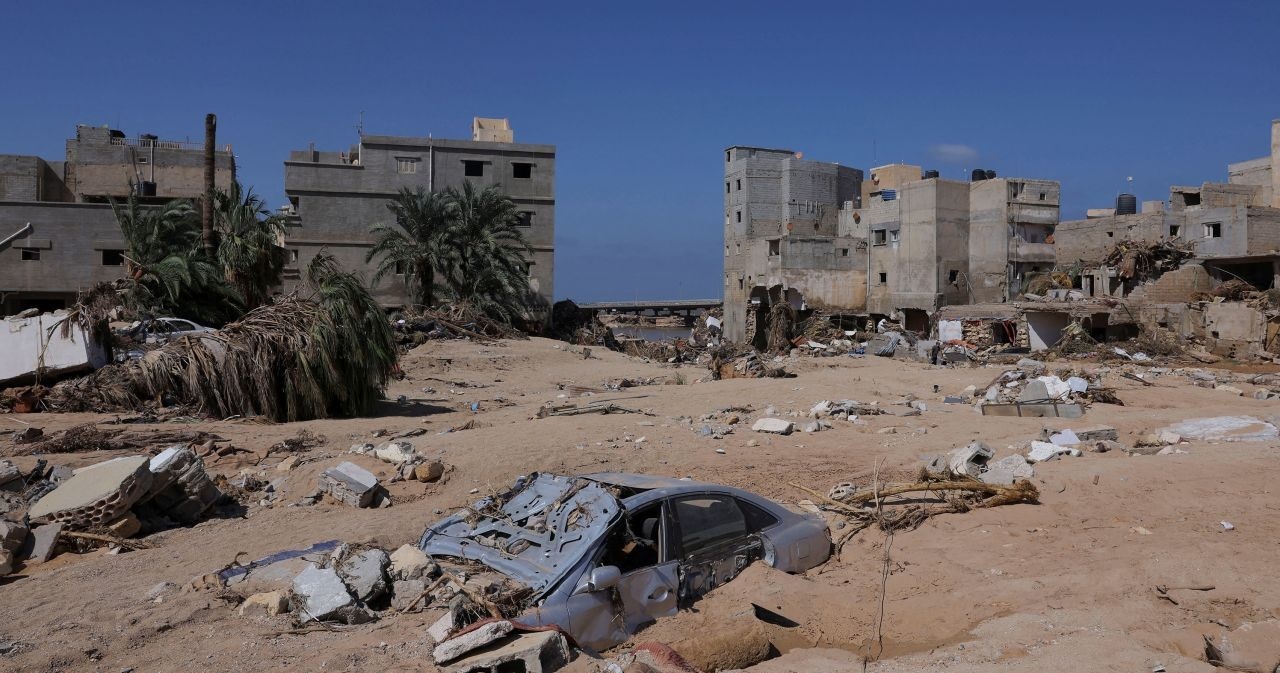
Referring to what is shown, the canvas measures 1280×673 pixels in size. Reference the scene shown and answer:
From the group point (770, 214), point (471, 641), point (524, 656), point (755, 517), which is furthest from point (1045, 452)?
point (770, 214)

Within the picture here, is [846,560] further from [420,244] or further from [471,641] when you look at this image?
[420,244]

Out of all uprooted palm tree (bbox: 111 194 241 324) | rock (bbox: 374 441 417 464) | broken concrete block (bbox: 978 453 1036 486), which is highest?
uprooted palm tree (bbox: 111 194 241 324)

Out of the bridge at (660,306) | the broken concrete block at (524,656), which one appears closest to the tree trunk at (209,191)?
the broken concrete block at (524,656)

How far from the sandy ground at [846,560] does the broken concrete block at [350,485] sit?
179 millimetres

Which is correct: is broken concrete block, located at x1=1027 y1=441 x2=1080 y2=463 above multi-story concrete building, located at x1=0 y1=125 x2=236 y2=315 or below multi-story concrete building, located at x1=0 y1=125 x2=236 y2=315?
below

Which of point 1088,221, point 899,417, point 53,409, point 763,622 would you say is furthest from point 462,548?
point 1088,221

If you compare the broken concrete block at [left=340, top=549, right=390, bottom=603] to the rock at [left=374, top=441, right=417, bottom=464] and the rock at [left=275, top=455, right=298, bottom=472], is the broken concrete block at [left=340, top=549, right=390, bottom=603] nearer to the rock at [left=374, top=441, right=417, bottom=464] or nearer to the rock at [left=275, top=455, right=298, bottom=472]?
the rock at [left=374, top=441, right=417, bottom=464]

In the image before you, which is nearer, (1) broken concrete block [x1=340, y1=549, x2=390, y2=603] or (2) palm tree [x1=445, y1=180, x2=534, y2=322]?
(1) broken concrete block [x1=340, y1=549, x2=390, y2=603]

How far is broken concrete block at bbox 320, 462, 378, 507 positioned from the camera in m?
8.81

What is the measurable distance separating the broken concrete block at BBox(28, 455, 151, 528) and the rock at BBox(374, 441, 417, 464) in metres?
2.99

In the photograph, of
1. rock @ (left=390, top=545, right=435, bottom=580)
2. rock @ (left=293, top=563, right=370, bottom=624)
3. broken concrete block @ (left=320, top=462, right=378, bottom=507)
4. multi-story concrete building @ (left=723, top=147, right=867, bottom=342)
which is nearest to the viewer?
rock @ (left=293, top=563, right=370, bottom=624)

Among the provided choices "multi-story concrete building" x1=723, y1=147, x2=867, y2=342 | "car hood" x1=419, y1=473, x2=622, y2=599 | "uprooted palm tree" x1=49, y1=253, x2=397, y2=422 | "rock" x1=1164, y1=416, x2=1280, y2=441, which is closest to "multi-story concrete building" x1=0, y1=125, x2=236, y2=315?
"uprooted palm tree" x1=49, y1=253, x2=397, y2=422

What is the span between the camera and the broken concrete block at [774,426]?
477 inches

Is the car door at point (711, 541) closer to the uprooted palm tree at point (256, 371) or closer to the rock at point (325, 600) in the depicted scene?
the rock at point (325, 600)
